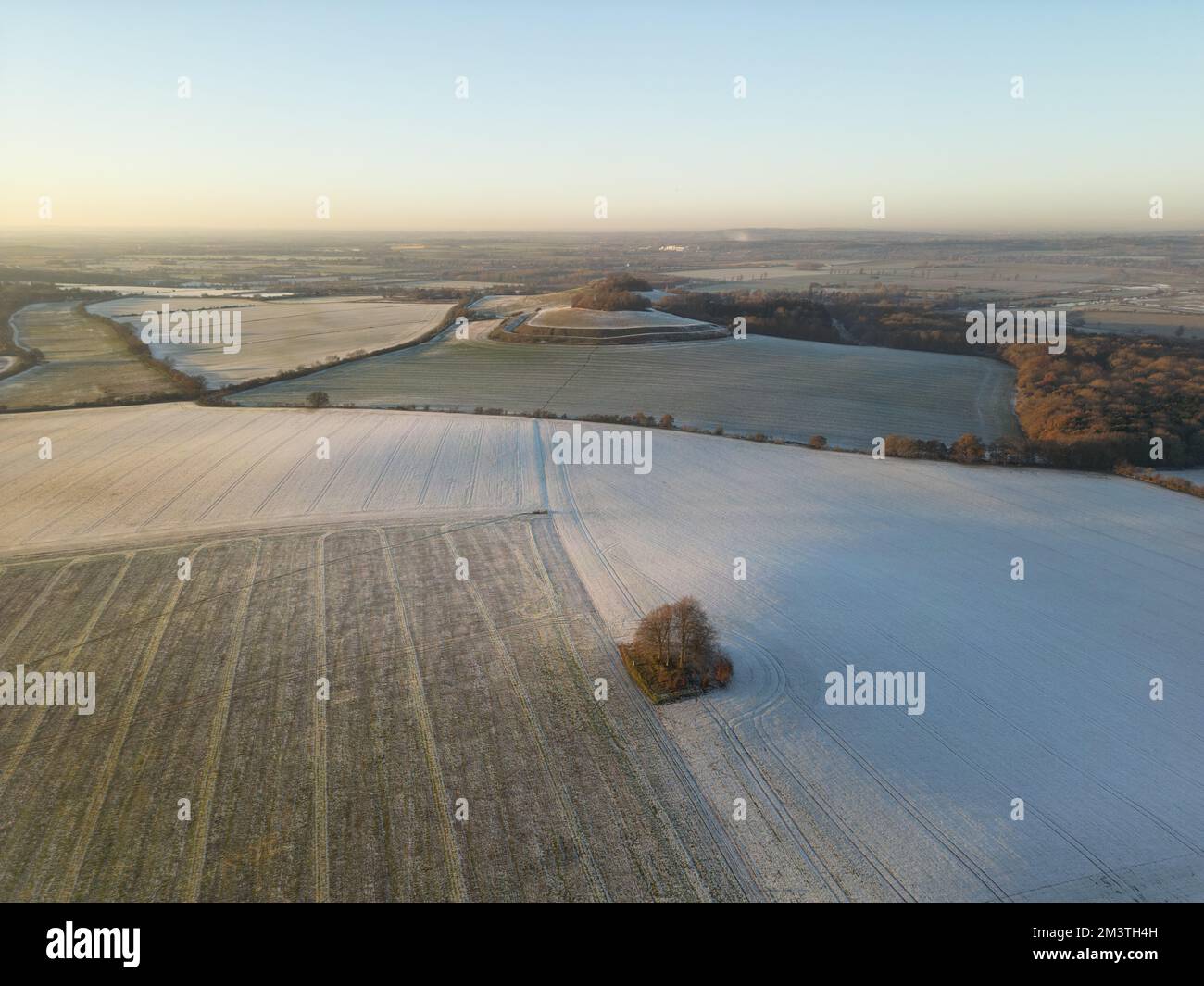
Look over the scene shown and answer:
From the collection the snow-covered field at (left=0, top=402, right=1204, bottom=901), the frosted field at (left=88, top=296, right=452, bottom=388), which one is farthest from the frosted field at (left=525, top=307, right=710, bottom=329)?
the snow-covered field at (left=0, top=402, right=1204, bottom=901)

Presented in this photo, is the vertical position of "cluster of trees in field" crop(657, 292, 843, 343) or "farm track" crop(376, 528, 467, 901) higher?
"cluster of trees in field" crop(657, 292, 843, 343)

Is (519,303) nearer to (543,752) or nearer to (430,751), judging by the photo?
(430,751)

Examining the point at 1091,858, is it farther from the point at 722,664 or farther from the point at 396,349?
the point at 396,349

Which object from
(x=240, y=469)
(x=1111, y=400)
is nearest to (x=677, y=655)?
(x=240, y=469)

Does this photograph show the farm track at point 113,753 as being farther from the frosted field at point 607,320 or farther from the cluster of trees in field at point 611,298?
the cluster of trees in field at point 611,298

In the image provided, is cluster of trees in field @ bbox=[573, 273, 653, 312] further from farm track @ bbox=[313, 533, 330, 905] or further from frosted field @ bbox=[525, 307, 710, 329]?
farm track @ bbox=[313, 533, 330, 905]
